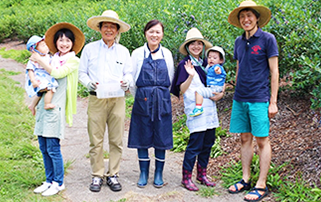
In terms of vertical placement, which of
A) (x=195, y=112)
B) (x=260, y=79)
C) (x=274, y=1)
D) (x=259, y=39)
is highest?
(x=274, y=1)

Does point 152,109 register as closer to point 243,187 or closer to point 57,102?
point 57,102

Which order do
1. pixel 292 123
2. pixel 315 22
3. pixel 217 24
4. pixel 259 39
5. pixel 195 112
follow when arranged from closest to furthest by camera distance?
pixel 259 39 < pixel 195 112 < pixel 315 22 < pixel 292 123 < pixel 217 24

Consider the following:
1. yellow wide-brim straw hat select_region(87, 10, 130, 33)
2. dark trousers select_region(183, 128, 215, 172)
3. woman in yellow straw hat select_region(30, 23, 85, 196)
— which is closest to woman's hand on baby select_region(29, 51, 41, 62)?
woman in yellow straw hat select_region(30, 23, 85, 196)

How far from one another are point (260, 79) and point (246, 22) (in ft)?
2.11

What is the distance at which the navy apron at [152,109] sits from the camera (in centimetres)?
427

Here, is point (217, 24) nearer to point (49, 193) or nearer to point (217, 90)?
point (217, 90)

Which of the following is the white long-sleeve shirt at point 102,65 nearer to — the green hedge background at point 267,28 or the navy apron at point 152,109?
the navy apron at point 152,109

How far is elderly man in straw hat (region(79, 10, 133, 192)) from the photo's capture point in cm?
412

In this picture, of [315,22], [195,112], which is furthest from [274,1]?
[195,112]

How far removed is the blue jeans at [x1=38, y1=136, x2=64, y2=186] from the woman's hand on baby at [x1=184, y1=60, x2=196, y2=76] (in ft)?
5.37

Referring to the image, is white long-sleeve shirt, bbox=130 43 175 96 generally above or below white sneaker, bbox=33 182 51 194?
above

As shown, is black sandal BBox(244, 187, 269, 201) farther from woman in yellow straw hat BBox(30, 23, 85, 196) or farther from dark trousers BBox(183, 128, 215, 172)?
woman in yellow straw hat BBox(30, 23, 85, 196)

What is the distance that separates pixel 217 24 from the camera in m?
6.08

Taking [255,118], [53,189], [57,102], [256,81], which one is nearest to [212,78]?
[256,81]
